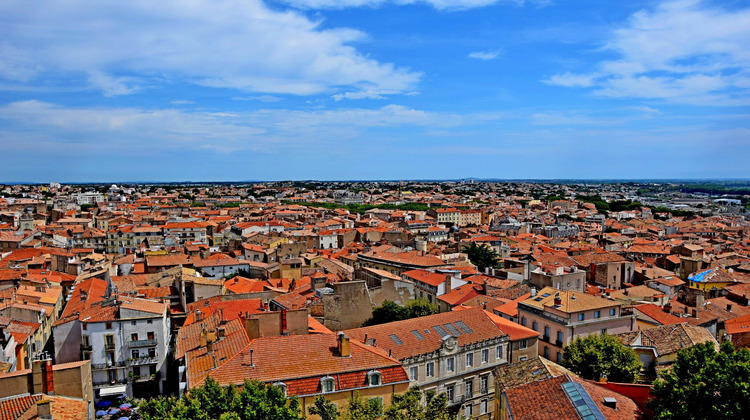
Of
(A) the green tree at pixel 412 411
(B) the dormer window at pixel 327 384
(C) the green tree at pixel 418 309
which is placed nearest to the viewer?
(A) the green tree at pixel 412 411

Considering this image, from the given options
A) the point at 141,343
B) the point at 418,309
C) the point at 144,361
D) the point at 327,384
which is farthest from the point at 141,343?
the point at 418,309

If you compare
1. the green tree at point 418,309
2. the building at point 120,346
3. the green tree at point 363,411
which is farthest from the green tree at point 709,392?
the building at point 120,346

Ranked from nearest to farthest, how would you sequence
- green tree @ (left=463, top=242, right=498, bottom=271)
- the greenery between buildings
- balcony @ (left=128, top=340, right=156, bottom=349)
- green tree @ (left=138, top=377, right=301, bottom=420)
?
green tree @ (left=138, top=377, right=301, bottom=420) → balcony @ (left=128, top=340, right=156, bottom=349) → the greenery between buildings → green tree @ (left=463, top=242, right=498, bottom=271)

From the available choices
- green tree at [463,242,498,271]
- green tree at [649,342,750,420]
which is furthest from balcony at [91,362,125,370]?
green tree at [463,242,498,271]

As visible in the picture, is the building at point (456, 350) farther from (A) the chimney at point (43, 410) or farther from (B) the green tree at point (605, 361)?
(A) the chimney at point (43, 410)

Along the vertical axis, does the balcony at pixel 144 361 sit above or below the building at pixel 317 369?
below

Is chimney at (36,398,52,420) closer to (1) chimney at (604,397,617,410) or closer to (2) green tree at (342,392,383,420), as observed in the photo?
(2) green tree at (342,392,383,420)

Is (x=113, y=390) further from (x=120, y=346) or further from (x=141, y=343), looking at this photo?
(x=141, y=343)
